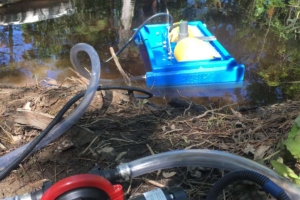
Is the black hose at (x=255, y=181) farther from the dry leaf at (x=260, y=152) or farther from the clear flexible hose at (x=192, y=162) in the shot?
the dry leaf at (x=260, y=152)

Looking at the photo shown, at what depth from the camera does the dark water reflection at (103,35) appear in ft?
11.1

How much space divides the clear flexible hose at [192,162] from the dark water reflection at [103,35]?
73.4 inches

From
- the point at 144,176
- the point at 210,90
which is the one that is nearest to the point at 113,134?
the point at 144,176

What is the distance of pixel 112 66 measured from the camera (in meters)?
3.57

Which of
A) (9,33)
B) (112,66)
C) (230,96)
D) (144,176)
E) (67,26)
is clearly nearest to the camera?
(144,176)

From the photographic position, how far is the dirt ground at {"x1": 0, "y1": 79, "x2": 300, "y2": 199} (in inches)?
52.1

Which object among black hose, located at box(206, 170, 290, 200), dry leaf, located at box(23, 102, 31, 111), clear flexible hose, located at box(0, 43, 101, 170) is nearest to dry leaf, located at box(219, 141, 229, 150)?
black hose, located at box(206, 170, 290, 200)

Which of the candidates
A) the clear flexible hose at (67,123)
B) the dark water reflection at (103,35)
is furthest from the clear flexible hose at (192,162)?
the dark water reflection at (103,35)

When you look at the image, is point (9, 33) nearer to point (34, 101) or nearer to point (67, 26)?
point (67, 26)

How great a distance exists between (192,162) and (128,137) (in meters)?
0.50

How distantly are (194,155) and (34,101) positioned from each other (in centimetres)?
114

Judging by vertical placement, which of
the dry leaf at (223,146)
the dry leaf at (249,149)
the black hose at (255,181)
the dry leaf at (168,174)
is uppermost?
the black hose at (255,181)

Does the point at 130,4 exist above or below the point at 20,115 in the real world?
above

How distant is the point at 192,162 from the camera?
1.20 m
